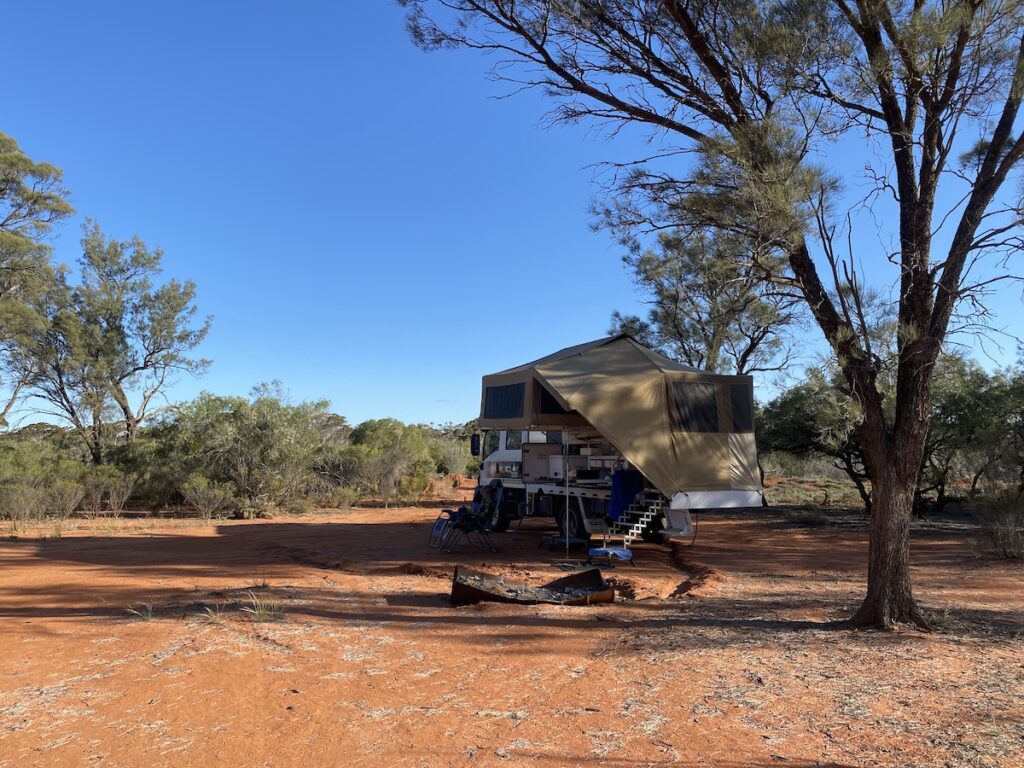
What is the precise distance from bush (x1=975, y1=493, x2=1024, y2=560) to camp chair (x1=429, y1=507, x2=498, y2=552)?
26.7ft

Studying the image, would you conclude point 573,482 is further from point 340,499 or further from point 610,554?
point 340,499

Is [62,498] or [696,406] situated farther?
[62,498]

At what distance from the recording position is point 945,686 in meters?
4.44

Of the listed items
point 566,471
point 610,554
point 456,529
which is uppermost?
point 566,471

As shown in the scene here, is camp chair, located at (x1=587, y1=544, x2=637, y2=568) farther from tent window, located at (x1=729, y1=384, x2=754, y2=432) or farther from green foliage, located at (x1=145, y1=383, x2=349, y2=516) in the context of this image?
green foliage, located at (x1=145, y1=383, x2=349, y2=516)

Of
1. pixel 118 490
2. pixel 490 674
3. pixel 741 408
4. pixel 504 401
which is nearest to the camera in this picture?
pixel 490 674

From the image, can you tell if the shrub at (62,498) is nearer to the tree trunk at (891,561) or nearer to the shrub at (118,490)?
the shrub at (118,490)

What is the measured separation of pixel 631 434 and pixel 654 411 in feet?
2.14

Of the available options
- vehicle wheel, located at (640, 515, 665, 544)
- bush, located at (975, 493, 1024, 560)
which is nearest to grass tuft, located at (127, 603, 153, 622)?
vehicle wheel, located at (640, 515, 665, 544)

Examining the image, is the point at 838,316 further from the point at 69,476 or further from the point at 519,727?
the point at 69,476

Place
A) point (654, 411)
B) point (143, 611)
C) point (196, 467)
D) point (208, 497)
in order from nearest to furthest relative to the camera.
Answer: point (143, 611) → point (654, 411) → point (208, 497) → point (196, 467)

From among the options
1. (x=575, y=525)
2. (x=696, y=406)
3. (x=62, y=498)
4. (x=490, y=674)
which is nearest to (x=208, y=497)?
(x=62, y=498)

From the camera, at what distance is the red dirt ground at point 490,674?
358 centimetres

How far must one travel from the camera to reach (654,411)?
10984 millimetres
